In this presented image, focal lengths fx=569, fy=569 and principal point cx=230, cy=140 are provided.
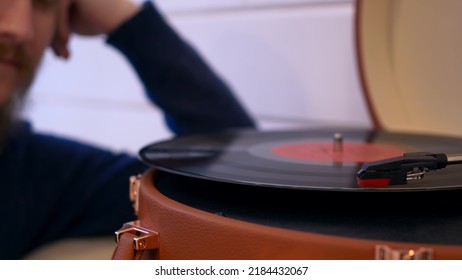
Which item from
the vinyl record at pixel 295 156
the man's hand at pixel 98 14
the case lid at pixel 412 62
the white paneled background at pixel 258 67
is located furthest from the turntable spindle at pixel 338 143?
the man's hand at pixel 98 14

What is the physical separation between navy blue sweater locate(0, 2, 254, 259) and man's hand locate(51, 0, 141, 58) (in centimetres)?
2

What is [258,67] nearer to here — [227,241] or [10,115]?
[10,115]

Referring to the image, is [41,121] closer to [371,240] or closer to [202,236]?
[202,236]

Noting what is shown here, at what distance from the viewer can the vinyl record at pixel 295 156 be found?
477 millimetres

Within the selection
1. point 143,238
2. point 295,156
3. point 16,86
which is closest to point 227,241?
point 143,238

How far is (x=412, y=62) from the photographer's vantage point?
33.3 inches

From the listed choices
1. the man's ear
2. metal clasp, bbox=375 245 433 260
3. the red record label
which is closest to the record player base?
metal clasp, bbox=375 245 433 260

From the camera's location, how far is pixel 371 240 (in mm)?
393

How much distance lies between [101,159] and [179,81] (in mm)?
196

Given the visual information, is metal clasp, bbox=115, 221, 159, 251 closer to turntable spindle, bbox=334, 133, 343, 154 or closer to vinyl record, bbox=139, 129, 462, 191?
vinyl record, bbox=139, 129, 462, 191

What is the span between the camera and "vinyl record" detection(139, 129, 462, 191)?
48 cm

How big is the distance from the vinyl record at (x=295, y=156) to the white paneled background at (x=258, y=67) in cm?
25

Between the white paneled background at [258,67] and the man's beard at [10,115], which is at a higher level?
the white paneled background at [258,67]

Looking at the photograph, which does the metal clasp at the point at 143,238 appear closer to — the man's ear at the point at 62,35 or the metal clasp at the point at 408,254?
the metal clasp at the point at 408,254
